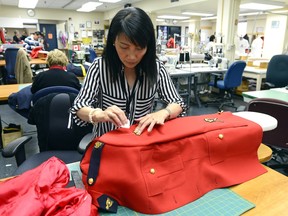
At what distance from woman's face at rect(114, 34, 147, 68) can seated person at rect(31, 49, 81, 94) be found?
179 centimetres

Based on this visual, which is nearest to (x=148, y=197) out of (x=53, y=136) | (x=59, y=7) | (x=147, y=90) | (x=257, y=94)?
(x=147, y=90)

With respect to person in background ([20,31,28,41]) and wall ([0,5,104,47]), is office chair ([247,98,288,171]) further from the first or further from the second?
wall ([0,5,104,47])

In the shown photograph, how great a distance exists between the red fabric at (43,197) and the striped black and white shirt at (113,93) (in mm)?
381

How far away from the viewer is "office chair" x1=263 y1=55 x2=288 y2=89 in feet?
13.4

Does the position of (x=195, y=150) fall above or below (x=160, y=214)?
above

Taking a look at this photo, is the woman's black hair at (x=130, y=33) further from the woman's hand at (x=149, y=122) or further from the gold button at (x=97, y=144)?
the gold button at (x=97, y=144)

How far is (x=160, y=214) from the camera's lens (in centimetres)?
74

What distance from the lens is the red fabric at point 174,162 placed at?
75 cm

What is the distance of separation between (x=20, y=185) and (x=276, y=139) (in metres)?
1.97

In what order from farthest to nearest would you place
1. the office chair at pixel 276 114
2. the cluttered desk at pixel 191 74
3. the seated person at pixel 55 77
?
the cluttered desk at pixel 191 74 → the seated person at pixel 55 77 → the office chair at pixel 276 114

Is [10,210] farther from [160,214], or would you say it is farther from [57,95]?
[57,95]

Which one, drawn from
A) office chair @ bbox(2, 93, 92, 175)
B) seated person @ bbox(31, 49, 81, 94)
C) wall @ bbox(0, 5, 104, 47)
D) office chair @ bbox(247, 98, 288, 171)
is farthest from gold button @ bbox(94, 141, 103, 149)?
wall @ bbox(0, 5, 104, 47)

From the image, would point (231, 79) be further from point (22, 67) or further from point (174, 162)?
point (174, 162)

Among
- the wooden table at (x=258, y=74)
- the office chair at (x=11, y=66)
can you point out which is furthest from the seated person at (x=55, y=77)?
the wooden table at (x=258, y=74)
